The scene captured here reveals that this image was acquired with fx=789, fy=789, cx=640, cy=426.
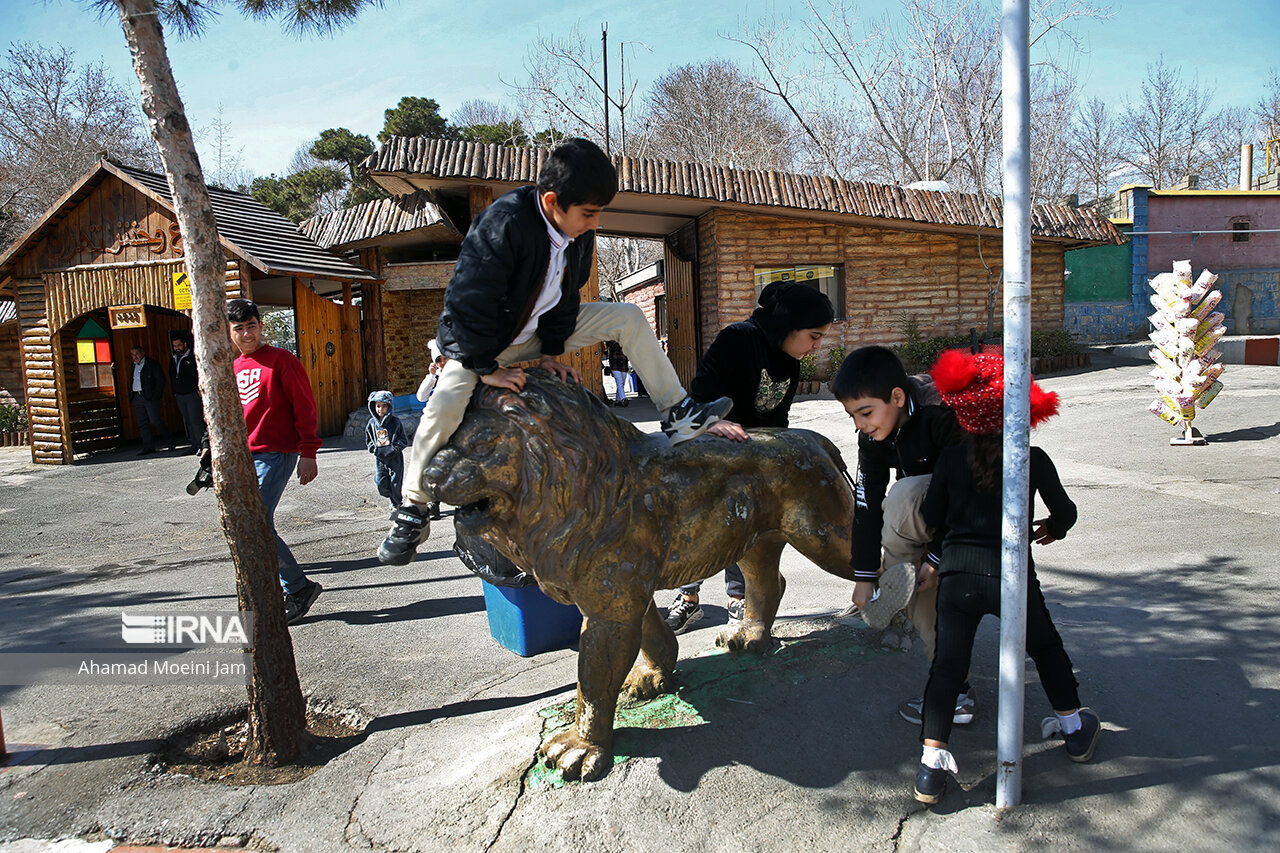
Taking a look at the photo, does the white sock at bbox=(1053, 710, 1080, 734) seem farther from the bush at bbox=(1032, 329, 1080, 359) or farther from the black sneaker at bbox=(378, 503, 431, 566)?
the bush at bbox=(1032, 329, 1080, 359)

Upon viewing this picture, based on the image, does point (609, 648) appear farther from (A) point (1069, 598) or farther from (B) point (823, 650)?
(A) point (1069, 598)

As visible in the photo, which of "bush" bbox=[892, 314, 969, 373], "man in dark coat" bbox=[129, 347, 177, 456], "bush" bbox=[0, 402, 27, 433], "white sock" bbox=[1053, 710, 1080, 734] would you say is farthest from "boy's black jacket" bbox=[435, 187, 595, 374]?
"bush" bbox=[0, 402, 27, 433]

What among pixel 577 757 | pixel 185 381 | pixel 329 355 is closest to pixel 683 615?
pixel 577 757

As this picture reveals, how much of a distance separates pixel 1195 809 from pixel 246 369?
527 cm

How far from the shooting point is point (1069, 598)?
14.9 ft

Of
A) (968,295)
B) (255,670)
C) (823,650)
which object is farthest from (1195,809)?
(968,295)

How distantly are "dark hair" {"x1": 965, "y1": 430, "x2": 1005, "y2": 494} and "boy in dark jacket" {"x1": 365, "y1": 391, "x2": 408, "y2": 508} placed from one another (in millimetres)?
5920

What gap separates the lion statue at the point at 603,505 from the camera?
8.86 ft

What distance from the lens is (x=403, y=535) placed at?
2863 mm

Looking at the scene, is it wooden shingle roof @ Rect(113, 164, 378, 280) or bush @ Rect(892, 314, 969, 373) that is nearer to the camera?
wooden shingle roof @ Rect(113, 164, 378, 280)

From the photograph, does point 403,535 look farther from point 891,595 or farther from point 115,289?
point 115,289

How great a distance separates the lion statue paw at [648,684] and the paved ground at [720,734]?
0.09 meters

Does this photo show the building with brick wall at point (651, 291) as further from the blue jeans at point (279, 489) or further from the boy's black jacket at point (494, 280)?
the boy's black jacket at point (494, 280)

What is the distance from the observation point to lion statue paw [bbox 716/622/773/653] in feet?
12.5
